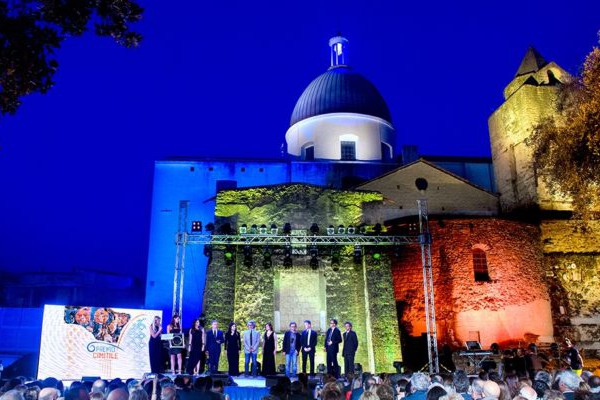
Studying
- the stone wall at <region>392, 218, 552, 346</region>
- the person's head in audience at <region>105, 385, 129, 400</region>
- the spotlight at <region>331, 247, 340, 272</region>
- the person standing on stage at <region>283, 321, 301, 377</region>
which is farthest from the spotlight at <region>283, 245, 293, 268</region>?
the person's head in audience at <region>105, 385, 129, 400</region>

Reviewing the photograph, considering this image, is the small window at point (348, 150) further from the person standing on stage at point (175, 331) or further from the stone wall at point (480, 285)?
the person standing on stage at point (175, 331)

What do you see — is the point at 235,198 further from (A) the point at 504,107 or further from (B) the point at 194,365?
(A) the point at 504,107

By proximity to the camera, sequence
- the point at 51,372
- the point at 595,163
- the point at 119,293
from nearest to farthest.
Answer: the point at 51,372, the point at 595,163, the point at 119,293

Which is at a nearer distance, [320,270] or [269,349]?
[269,349]

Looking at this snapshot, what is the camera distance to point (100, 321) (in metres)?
14.4

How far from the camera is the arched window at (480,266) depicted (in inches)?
909

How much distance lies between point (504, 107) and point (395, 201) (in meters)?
8.64

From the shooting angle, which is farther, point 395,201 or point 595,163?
point 395,201

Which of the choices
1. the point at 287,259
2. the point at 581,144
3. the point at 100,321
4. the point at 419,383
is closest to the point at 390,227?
the point at 287,259

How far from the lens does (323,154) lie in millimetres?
31438

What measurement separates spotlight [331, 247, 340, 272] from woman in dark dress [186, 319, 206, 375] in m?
6.46

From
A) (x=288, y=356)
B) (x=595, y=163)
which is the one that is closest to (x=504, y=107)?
(x=595, y=163)

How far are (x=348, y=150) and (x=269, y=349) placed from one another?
18.0 m

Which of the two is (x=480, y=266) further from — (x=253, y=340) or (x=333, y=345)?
(x=253, y=340)
